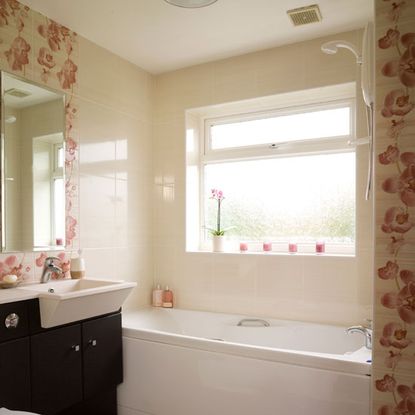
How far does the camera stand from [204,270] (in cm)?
320

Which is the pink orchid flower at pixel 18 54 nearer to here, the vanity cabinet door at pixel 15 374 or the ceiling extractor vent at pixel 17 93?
the ceiling extractor vent at pixel 17 93

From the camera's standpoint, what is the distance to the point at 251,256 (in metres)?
3.01

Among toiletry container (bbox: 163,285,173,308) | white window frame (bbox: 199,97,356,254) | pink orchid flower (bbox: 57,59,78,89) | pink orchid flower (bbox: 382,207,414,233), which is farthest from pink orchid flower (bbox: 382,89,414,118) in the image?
toiletry container (bbox: 163,285,173,308)

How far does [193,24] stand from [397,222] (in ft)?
6.01

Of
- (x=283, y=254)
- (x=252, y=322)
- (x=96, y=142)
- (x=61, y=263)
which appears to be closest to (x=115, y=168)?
(x=96, y=142)

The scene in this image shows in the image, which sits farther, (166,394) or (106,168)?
(106,168)

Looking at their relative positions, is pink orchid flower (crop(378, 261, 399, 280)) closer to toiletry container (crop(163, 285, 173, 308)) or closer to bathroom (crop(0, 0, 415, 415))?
bathroom (crop(0, 0, 415, 415))

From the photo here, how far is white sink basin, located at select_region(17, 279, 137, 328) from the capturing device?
198cm

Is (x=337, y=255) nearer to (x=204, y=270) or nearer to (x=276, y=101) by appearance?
(x=204, y=270)

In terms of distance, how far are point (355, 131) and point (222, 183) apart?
45.6 inches

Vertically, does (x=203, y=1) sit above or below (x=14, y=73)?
above

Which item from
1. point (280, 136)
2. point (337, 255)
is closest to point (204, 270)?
point (337, 255)

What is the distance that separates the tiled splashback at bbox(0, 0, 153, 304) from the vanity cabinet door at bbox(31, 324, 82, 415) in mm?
461

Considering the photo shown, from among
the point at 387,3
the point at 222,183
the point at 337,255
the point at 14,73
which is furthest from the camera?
the point at 222,183
